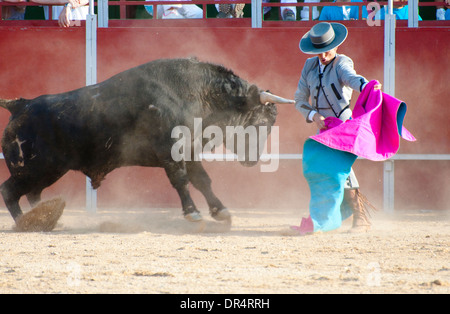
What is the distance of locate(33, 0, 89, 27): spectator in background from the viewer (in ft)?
25.4

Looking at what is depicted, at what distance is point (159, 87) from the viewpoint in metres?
5.87

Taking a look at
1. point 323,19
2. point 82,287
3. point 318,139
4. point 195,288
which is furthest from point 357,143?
point 323,19

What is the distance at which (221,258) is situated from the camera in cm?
446

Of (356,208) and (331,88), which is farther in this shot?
(356,208)

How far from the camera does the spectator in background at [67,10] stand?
7734mm

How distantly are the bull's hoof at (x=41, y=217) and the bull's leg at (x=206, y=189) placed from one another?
3.80ft

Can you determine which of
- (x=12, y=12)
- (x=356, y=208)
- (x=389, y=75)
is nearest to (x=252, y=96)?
(x=356, y=208)

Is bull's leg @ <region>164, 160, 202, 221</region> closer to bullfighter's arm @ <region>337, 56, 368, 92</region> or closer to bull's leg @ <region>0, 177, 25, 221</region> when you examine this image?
bull's leg @ <region>0, 177, 25, 221</region>

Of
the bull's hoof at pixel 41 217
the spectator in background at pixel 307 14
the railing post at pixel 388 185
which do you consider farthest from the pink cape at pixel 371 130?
the spectator in background at pixel 307 14

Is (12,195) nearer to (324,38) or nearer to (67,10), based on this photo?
(67,10)

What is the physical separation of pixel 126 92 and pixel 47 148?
32.7 inches

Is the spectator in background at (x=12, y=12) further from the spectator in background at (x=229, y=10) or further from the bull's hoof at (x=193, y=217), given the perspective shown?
the bull's hoof at (x=193, y=217)

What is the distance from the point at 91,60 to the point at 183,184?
2516 millimetres
